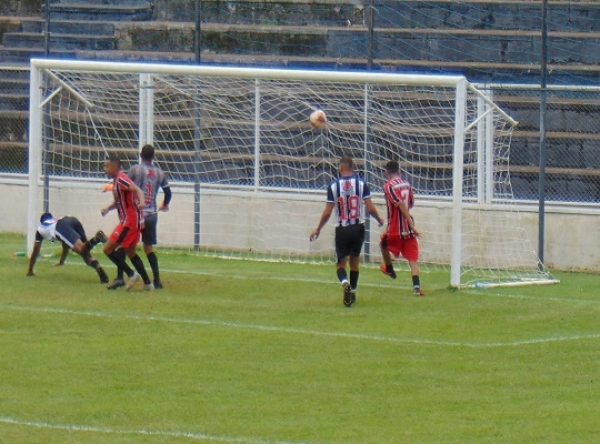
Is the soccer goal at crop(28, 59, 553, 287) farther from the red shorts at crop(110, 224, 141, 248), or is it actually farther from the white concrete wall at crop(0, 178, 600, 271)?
the red shorts at crop(110, 224, 141, 248)

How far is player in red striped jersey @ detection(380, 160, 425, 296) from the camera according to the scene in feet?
50.5

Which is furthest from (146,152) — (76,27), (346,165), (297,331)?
(76,27)

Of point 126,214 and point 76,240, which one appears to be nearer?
point 126,214

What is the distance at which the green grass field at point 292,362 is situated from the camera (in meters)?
8.87

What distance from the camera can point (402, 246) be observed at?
15.6 metres

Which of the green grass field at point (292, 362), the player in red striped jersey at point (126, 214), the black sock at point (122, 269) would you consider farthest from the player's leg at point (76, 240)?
the player in red striped jersey at point (126, 214)

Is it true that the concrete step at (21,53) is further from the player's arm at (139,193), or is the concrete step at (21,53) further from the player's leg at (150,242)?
the player's arm at (139,193)

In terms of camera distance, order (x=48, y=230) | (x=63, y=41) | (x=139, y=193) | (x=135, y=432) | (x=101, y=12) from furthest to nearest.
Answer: (x=101, y=12) → (x=63, y=41) → (x=48, y=230) → (x=139, y=193) → (x=135, y=432)

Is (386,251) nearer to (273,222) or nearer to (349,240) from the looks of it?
(349,240)

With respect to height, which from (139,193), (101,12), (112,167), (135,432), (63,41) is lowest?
(135,432)

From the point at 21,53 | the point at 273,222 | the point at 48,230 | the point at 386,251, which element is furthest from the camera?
the point at 21,53

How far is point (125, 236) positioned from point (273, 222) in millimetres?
5102

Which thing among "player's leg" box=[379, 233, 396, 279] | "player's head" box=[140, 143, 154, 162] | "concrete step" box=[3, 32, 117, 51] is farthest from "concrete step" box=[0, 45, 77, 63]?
"player's leg" box=[379, 233, 396, 279]

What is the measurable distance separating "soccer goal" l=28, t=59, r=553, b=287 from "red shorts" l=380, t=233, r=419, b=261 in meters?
3.06
